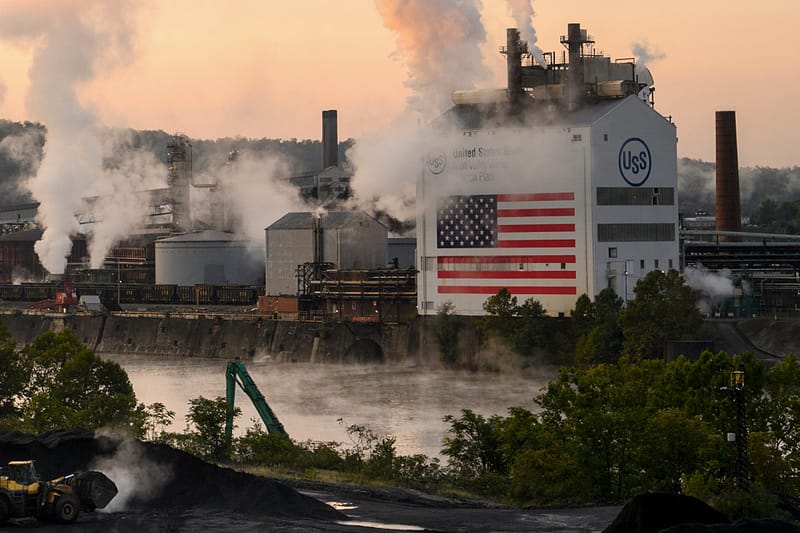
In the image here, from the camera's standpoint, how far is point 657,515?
29.8m

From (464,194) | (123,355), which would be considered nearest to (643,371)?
(464,194)

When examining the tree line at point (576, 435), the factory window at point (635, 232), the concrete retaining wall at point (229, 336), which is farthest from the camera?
the concrete retaining wall at point (229, 336)

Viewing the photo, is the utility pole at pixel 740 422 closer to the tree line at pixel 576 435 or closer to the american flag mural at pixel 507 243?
the tree line at pixel 576 435

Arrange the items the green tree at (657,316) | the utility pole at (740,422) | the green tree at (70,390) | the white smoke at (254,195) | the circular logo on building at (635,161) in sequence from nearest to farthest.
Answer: the utility pole at (740,422) → the green tree at (70,390) → the green tree at (657,316) → the circular logo on building at (635,161) → the white smoke at (254,195)

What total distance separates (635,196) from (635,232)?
215 cm

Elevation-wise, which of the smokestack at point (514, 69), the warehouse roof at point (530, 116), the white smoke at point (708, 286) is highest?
the smokestack at point (514, 69)

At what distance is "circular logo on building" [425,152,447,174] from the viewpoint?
97.1 meters

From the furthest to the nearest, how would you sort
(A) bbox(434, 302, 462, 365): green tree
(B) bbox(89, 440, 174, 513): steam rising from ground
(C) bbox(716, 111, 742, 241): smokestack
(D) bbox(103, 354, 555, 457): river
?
(C) bbox(716, 111, 742, 241): smokestack < (A) bbox(434, 302, 462, 365): green tree < (D) bbox(103, 354, 555, 457): river < (B) bbox(89, 440, 174, 513): steam rising from ground

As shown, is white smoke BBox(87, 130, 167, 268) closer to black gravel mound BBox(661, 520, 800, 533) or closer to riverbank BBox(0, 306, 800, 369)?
riverbank BBox(0, 306, 800, 369)

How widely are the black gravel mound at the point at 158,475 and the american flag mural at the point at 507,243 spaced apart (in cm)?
5226

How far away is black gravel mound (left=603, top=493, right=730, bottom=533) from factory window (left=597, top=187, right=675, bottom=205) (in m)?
63.2

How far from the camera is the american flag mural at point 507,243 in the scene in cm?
9281

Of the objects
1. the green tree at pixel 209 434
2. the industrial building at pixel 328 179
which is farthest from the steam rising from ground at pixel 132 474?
the industrial building at pixel 328 179

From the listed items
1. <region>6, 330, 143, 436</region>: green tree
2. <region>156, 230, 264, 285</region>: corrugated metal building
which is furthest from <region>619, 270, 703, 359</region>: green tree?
<region>156, 230, 264, 285</region>: corrugated metal building
